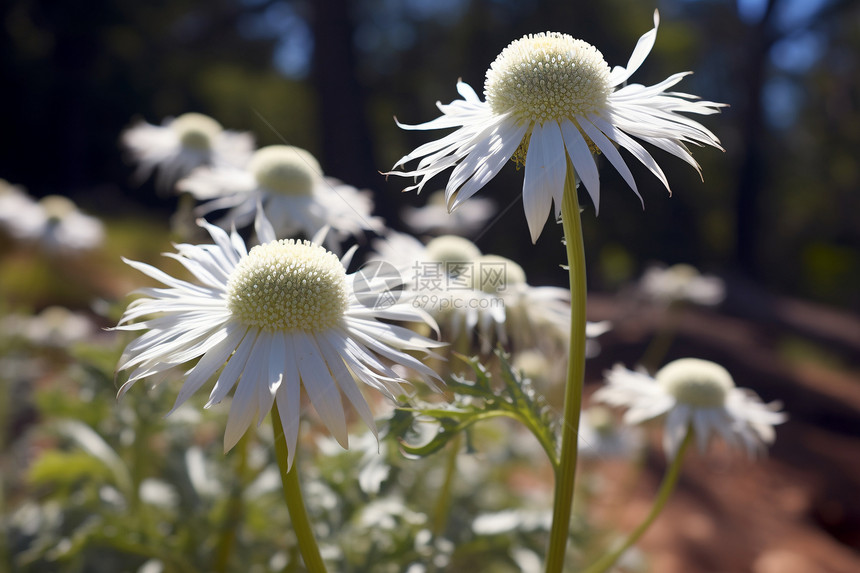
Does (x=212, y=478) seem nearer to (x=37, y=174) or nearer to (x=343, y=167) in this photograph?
(x=343, y=167)

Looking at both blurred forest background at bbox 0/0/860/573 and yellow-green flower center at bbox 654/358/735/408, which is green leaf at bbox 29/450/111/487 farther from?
yellow-green flower center at bbox 654/358/735/408

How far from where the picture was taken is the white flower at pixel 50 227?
14.0 feet

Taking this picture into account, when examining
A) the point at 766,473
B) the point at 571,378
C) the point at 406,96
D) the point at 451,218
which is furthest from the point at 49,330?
the point at 406,96

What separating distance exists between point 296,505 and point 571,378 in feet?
2.00

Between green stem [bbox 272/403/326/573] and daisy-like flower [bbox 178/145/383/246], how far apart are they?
98 cm

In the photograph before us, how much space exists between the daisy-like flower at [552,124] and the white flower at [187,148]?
180cm

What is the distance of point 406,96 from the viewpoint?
36.0 ft

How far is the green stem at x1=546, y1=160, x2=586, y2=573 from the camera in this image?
1.21 meters

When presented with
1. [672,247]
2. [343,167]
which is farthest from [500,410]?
[672,247]

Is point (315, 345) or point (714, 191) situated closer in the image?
point (315, 345)

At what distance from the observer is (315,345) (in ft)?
4.07

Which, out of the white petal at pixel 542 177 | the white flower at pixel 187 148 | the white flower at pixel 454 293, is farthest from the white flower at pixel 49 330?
the white petal at pixel 542 177


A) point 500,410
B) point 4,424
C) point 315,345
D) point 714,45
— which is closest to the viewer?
point 315,345

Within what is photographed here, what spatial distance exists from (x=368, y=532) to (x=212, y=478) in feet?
2.21
